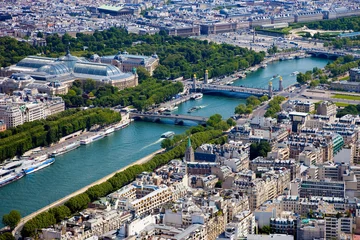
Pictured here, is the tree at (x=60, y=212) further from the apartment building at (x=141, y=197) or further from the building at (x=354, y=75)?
the building at (x=354, y=75)

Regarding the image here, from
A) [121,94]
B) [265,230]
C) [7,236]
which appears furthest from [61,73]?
[265,230]

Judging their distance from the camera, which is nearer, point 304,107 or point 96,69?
point 304,107

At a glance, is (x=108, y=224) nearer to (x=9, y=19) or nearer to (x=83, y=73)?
(x=83, y=73)

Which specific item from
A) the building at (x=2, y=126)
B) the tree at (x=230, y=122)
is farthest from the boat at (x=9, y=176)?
the tree at (x=230, y=122)

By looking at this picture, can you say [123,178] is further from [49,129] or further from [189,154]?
[49,129]

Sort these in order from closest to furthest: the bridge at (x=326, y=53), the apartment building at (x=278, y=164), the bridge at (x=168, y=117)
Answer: the apartment building at (x=278, y=164), the bridge at (x=168, y=117), the bridge at (x=326, y=53)
